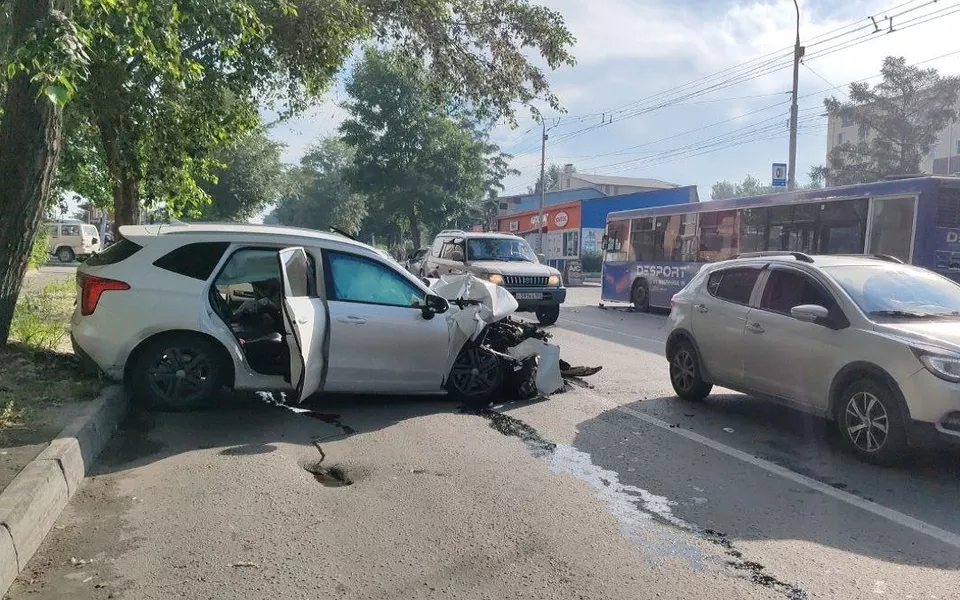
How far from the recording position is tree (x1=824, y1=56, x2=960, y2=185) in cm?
3822

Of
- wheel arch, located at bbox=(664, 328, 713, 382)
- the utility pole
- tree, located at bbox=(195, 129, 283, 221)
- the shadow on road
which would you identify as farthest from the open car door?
tree, located at bbox=(195, 129, 283, 221)

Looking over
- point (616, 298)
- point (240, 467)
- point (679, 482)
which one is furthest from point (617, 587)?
point (616, 298)

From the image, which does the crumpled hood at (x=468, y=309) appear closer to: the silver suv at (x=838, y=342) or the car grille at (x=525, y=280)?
the silver suv at (x=838, y=342)

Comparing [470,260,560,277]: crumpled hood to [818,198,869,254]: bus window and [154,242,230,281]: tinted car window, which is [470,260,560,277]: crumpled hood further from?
[154,242,230,281]: tinted car window

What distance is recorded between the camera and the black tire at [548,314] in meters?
A: 15.1

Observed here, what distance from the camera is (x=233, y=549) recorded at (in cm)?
388

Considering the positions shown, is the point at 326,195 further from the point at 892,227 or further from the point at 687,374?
the point at 687,374

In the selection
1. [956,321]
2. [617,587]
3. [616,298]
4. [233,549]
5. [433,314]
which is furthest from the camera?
[616,298]

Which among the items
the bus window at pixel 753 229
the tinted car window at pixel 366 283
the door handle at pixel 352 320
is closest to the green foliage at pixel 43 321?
the tinted car window at pixel 366 283

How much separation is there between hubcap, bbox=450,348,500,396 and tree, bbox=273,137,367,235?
69.2 meters

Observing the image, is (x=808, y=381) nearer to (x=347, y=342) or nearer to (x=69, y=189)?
(x=347, y=342)

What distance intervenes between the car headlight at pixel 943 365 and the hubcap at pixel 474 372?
12.3 ft

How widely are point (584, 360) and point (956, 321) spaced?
5254 millimetres

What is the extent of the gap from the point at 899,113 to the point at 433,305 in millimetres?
40155
